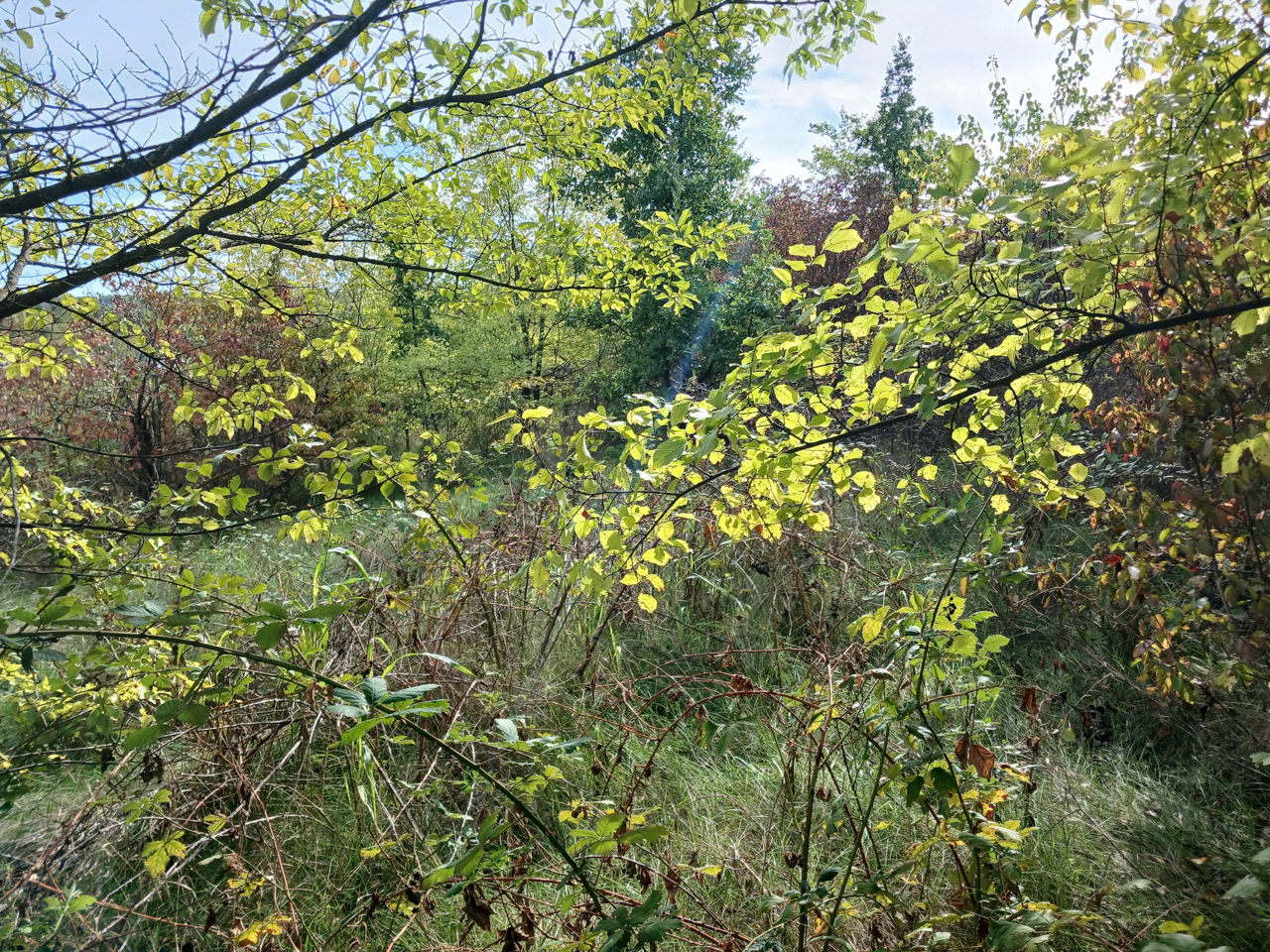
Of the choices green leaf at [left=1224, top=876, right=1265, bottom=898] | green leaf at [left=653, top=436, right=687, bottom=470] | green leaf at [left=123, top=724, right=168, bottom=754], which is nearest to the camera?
green leaf at [left=123, top=724, right=168, bottom=754]

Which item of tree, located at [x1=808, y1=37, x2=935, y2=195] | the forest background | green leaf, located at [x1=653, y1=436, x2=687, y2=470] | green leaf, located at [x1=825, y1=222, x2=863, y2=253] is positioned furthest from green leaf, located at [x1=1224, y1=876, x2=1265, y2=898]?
tree, located at [x1=808, y1=37, x2=935, y2=195]

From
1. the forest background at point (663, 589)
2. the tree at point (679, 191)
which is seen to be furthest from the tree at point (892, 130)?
the forest background at point (663, 589)

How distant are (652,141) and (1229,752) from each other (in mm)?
11181

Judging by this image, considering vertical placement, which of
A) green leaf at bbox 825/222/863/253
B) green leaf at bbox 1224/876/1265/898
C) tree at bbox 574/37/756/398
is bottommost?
green leaf at bbox 1224/876/1265/898

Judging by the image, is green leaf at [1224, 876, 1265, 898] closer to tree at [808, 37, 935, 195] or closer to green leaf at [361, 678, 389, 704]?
green leaf at [361, 678, 389, 704]

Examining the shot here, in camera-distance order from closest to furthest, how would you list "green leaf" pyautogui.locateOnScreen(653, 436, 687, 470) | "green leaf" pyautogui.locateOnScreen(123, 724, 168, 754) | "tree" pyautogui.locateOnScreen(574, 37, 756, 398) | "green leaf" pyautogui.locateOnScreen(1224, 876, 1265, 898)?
"green leaf" pyautogui.locateOnScreen(123, 724, 168, 754) < "green leaf" pyautogui.locateOnScreen(1224, 876, 1265, 898) < "green leaf" pyautogui.locateOnScreen(653, 436, 687, 470) < "tree" pyautogui.locateOnScreen(574, 37, 756, 398)

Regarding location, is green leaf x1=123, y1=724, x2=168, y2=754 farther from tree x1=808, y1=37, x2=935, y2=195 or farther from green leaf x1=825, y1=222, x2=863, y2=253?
tree x1=808, y1=37, x2=935, y2=195

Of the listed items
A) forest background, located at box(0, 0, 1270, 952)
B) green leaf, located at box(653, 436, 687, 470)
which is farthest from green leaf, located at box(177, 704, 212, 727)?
green leaf, located at box(653, 436, 687, 470)

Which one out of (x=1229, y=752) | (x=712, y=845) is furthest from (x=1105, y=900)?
(x=1229, y=752)

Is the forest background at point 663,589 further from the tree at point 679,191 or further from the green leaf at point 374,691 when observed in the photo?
the tree at point 679,191

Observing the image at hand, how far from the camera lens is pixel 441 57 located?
2.04 meters

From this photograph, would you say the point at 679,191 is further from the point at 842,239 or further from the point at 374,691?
the point at 374,691

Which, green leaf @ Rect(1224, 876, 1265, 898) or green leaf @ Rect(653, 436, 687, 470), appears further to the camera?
green leaf @ Rect(653, 436, 687, 470)

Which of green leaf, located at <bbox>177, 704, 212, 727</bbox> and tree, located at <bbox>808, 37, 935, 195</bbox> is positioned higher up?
tree, located at <bbox>808, 37, 935, 195</bbox>
